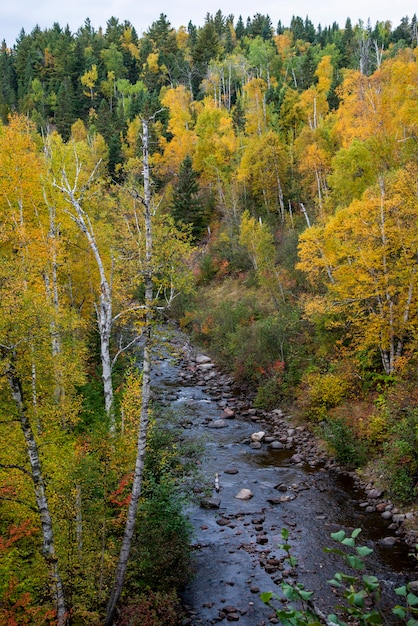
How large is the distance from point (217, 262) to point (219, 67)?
35.8 metres

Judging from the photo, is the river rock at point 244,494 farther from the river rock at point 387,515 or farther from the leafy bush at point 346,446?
the river rock at point 387,515

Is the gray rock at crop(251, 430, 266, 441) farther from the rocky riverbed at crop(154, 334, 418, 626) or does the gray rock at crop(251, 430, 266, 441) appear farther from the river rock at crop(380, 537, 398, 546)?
the river rock at crop(380, 537, 398, 546)

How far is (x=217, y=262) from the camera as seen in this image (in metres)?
42.4

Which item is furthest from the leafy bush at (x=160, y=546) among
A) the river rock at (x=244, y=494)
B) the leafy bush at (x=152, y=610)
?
the river rock at (x=244, y=494)

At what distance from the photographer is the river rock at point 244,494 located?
15914 millimetres

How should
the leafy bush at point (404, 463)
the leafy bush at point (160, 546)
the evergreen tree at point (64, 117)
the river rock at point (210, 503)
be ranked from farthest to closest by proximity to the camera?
the evergreen tree at point (64, 117)
the river rock at point (210, 503)
the leafy bush at point (404, 463)
the leafy bush at point (160, 546)

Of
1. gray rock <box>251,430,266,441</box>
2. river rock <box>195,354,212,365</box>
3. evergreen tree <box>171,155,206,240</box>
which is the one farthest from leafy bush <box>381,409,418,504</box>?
evergreen tree <box>171,155,206,240</box>

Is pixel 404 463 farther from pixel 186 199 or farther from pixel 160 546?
pixel 186 199

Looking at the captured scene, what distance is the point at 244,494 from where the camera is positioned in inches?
632

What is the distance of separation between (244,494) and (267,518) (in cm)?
154

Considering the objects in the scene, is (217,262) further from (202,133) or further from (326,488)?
(326,488)

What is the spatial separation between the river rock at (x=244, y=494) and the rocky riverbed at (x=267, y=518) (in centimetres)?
4

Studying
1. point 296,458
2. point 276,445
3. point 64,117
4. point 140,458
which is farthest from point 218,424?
point 64,117

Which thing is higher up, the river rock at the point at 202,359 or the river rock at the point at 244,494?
the river rock at the point at 244,494
